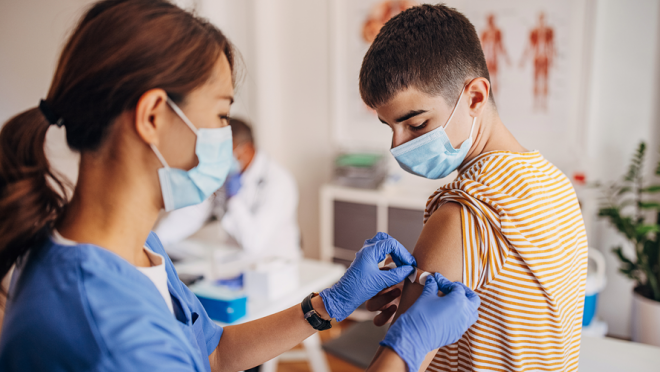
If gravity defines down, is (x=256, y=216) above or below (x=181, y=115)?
below

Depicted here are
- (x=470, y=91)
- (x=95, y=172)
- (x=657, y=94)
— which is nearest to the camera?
(x=95, y=172)

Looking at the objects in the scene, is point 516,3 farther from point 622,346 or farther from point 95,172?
point 95,172

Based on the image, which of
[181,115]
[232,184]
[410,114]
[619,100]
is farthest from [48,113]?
[619,100]

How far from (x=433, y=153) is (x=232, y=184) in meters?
1.87

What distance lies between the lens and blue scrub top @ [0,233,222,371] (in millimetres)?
637

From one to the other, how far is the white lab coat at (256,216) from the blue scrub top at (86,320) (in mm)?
1743

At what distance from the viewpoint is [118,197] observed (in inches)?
29.9

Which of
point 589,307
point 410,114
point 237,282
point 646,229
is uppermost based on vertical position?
point 410,114

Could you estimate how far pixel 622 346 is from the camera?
1343 mm

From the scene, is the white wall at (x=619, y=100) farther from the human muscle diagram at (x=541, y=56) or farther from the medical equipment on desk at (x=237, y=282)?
the medical equipment on desk at (x=237, y=282)

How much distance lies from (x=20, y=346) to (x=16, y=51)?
212 cm

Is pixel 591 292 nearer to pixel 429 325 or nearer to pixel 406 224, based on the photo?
pixel 406 224

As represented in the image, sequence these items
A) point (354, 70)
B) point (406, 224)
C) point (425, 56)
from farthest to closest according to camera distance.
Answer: point (354, 70)
point (406, 224)
point (425, 56)

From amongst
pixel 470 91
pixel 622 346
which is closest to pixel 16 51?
pixel 470 91
